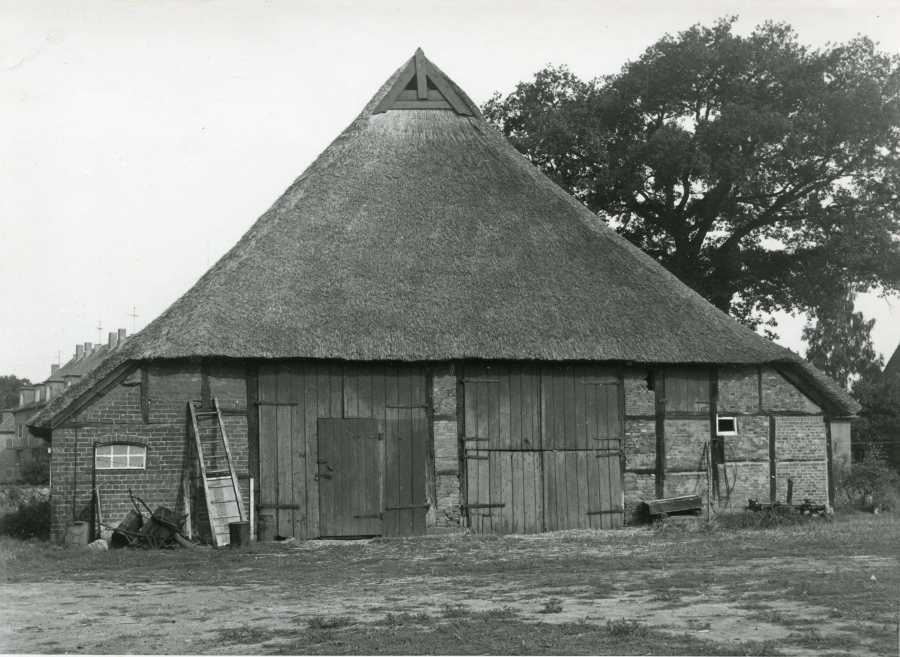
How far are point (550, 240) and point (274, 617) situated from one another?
11.0m

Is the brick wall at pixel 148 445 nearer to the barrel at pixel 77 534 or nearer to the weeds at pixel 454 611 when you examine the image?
the barrel at pixel 77 534

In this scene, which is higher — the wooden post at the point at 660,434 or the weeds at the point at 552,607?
the wooden post at the point at 660,434

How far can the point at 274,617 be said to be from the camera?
340 inches

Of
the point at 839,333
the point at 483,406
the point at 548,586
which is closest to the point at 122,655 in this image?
the point at 548,586

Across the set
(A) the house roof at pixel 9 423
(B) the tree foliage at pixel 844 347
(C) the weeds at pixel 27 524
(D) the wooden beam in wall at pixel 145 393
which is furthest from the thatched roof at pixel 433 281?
(A) the house roof at pixel 9 423

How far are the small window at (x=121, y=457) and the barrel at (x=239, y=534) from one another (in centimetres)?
205

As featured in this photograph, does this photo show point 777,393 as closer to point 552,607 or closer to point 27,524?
point 552,607

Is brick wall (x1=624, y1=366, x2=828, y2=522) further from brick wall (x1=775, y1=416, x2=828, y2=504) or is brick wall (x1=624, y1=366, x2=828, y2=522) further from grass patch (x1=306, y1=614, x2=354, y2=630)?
grass patch (x1=306, y1=614, x2=354, y2=630)

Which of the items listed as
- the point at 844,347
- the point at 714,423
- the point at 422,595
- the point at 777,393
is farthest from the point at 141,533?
the point at 844,347

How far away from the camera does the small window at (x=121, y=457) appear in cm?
1535

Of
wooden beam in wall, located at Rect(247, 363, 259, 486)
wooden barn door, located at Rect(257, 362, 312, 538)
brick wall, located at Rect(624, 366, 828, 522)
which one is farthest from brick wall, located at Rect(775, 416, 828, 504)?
wooden beam in wall, located at Rect(247, 363, 259, 486)

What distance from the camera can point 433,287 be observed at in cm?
1688

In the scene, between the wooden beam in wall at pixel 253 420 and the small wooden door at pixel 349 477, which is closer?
the wooden beam in wall at pixel 253 420

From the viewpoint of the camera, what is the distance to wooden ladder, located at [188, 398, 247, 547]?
14.9 metres
